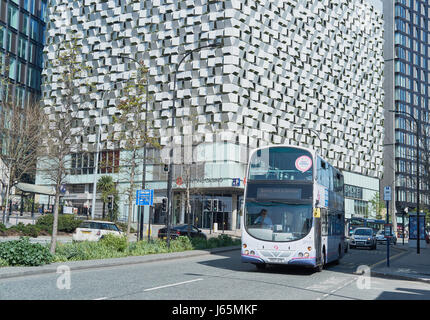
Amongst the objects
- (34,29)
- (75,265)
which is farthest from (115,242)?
(34,29)

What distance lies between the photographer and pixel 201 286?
1309cm

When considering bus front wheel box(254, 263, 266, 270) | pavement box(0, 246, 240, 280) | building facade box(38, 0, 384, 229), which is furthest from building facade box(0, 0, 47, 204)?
bus front wheel box(254, 263, 266, 270)

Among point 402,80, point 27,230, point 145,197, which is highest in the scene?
point 402,80

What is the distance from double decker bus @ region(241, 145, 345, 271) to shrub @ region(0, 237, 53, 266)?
21.0ft

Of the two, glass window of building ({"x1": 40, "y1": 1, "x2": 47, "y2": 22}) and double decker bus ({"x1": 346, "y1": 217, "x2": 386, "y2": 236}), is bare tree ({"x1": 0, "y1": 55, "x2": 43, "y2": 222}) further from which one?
glass window of building ({"x1": 40, "y1": 1, "x2": 47, "y2": 22})

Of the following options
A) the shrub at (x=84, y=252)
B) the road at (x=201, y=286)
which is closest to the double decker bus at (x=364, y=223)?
the shrub at (x=84, y=252)

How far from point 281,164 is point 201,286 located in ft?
19.3

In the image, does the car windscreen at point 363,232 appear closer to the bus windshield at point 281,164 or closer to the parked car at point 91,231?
the parked car at point 91,231

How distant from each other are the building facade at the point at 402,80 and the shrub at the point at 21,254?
92196mm

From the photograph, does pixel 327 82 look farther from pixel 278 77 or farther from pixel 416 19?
pixel 416 19

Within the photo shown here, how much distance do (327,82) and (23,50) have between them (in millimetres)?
43365

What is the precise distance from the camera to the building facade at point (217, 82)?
61688 millimetres

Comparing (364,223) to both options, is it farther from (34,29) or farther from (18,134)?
(34,29)
